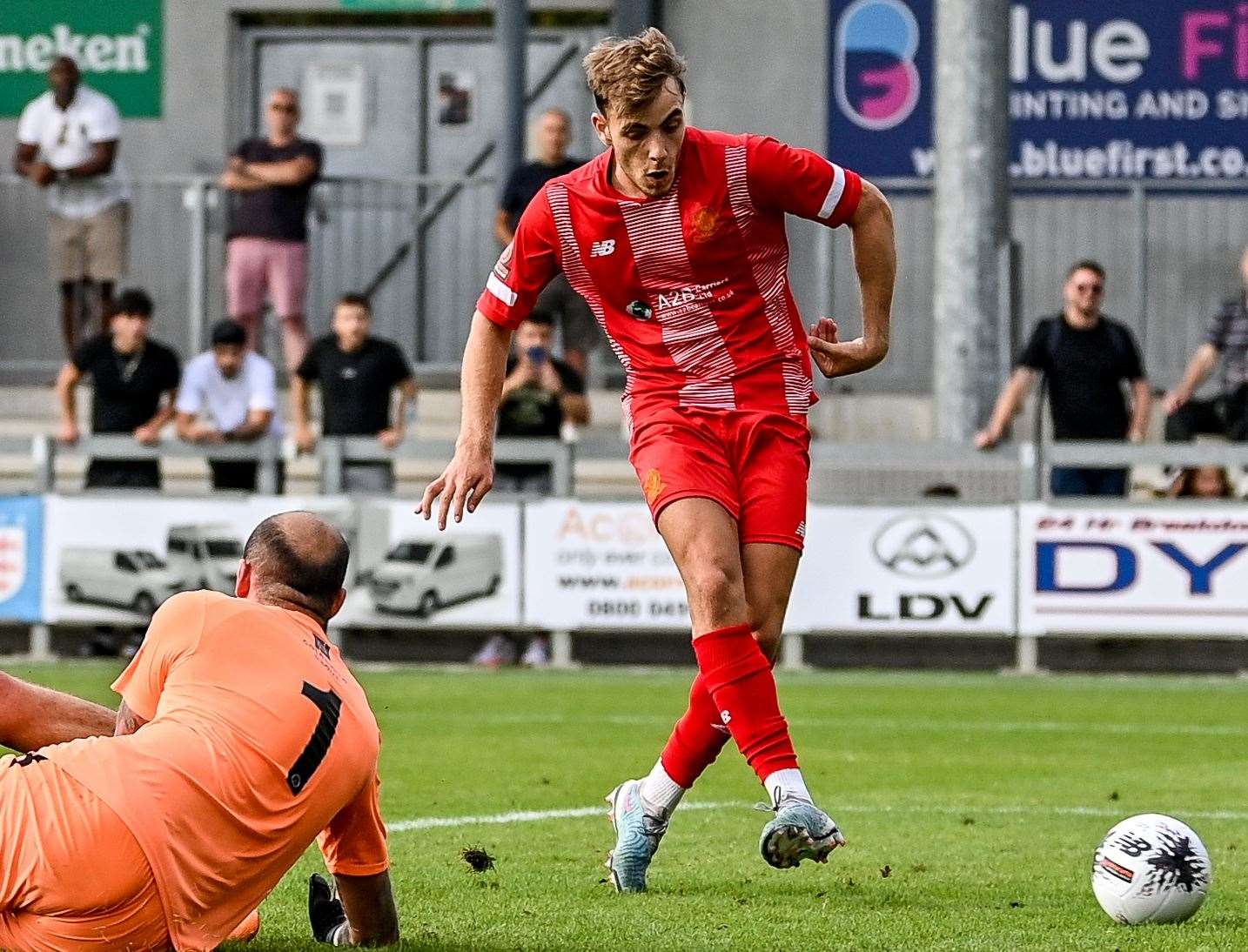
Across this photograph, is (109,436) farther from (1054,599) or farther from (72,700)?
(72,700)

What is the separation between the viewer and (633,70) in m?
6.25

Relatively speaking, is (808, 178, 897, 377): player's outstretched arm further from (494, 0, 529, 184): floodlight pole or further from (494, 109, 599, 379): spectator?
(494, 0, 529, 184): floodlight pole

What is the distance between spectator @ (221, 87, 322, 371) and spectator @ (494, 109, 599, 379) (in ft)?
5.50

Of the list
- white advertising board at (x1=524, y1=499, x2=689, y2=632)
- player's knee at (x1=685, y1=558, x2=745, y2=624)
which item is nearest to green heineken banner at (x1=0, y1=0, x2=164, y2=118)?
white advertising board at (x1=524, y1=499, x2=689, y2=632)

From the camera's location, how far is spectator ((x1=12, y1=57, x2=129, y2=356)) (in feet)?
61.0

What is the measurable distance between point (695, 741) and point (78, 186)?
13356mm

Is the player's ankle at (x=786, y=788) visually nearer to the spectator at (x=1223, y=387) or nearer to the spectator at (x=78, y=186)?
the spectator at (x=1223, y=387)

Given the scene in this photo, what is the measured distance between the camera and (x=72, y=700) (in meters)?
5.45

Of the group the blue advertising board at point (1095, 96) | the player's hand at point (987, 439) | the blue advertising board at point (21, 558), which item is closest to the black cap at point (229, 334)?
the blue advertising board at point (21, 558)

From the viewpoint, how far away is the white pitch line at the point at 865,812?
8.05 meters

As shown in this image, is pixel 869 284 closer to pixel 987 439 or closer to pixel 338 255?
pixel 987 439

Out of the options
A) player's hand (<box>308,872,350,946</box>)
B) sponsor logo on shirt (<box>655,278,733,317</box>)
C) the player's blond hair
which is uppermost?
the player's blond hair

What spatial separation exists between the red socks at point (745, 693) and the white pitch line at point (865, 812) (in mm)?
1872

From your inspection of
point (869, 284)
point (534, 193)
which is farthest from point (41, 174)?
point (869, 284)
